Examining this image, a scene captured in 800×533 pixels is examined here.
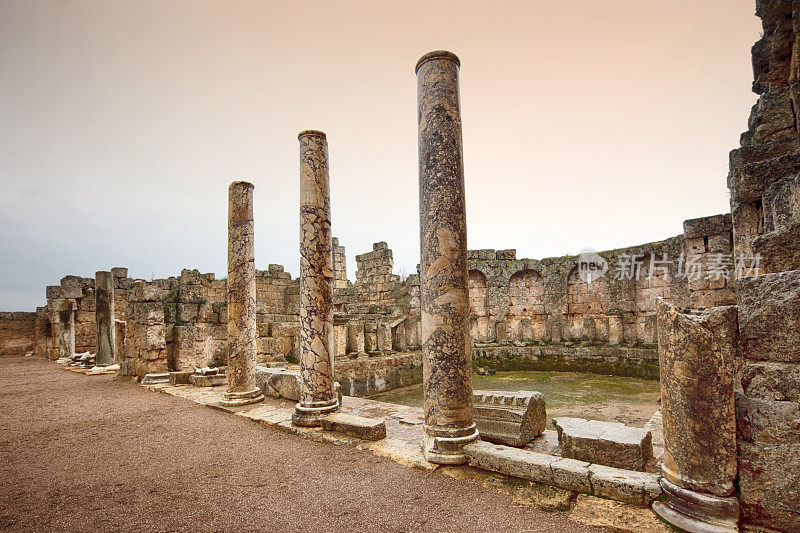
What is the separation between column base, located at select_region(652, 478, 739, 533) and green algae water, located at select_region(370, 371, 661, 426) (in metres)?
4.74

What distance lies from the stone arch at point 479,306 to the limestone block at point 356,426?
1028 cm

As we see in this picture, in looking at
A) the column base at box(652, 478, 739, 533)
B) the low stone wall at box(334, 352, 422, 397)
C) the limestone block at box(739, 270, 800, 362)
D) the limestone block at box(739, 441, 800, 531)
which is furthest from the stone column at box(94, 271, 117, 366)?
the limestone block at box(739, 270, 800, 362)

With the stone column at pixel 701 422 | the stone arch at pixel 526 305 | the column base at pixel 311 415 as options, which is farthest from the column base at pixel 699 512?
the stone arch at pixel 526 305

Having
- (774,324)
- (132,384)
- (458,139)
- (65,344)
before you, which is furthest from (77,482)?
(65,344)

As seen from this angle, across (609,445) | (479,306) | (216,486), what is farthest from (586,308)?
(216,486)

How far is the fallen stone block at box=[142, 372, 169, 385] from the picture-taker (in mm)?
10312

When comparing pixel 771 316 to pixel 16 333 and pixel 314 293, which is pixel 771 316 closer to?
pixel 314 293

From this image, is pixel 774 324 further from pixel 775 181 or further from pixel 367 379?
pixel 367 379

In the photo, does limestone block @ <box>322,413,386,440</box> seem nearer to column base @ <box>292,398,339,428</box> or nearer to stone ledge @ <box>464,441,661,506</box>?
column base @ <box>292,398,339,428</box>

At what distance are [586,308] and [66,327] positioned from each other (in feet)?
71.2

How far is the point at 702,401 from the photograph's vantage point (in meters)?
2.95

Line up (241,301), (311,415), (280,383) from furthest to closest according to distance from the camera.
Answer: (280,383), (241,301), (311,415)

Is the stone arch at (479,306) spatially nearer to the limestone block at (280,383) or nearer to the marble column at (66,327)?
the limestone block at (280,383)

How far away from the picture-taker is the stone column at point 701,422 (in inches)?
113
